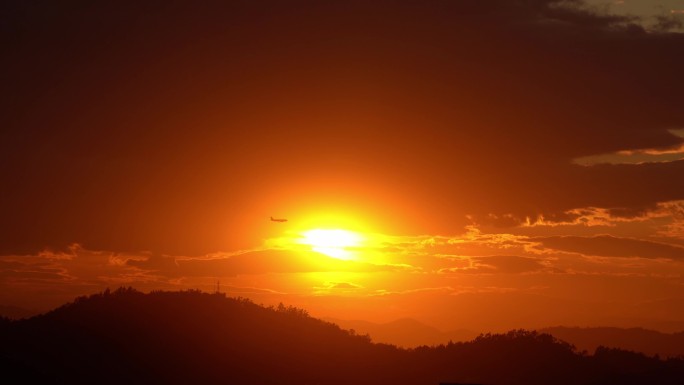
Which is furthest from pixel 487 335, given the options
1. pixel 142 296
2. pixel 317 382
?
pixel 142 296

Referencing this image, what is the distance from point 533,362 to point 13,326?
180 feet

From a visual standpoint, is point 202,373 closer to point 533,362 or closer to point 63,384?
point 63,384

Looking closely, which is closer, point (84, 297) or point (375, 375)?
point (375, 375)

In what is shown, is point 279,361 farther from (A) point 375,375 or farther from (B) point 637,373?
(B) point 637,373

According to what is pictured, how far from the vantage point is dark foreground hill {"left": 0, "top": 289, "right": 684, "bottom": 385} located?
7231cm

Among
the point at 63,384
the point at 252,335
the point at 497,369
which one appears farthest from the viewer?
the point at 252,335

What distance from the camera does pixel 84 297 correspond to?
9106 cm

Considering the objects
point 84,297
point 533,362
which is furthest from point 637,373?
point 84,297

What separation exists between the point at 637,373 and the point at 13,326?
63.6 metres

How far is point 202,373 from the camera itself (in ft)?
251

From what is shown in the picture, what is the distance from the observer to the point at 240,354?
82.4 metres

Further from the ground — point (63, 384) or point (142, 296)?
point (142, 296)

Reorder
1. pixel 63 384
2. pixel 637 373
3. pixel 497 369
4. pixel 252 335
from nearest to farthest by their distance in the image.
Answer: pixel 63 384 < pixel 637 373 < pixel 497 369 < pixel 252 335

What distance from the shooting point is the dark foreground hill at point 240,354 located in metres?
72.3
